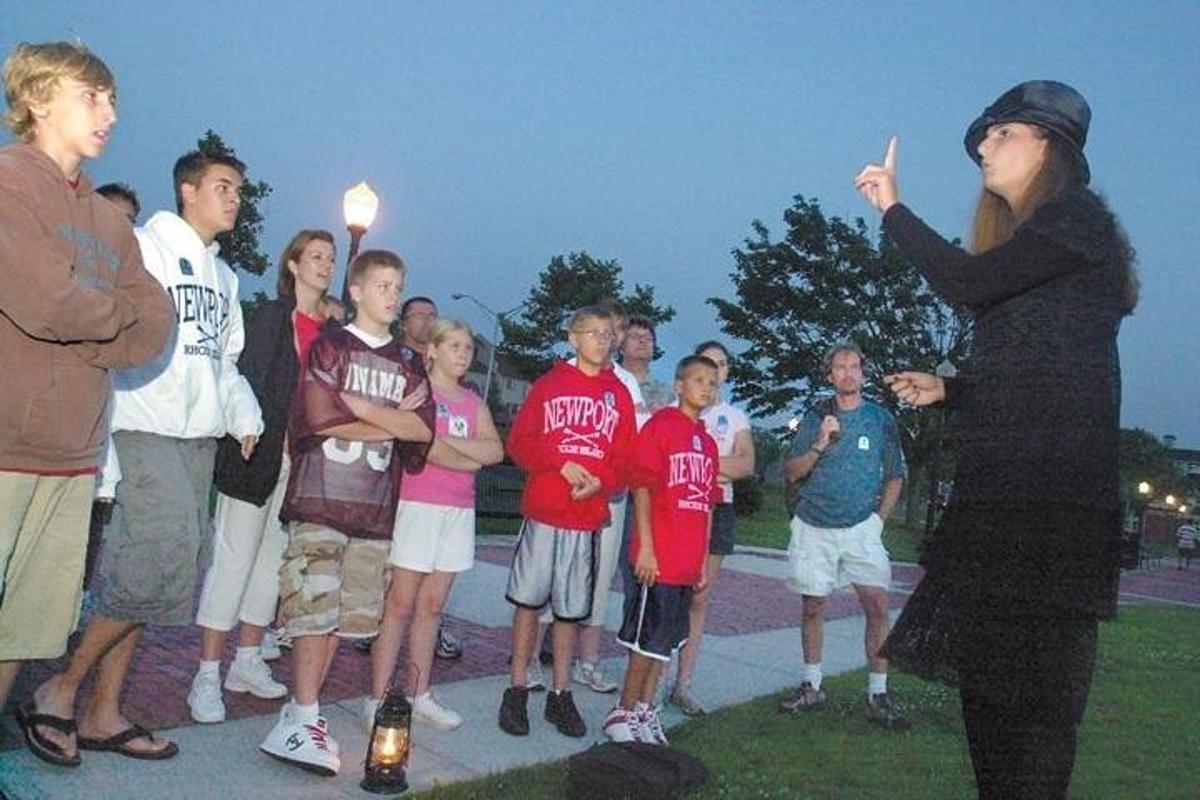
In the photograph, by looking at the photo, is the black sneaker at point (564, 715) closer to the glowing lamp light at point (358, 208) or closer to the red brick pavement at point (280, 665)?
the red brick pavement at point (280, 665)

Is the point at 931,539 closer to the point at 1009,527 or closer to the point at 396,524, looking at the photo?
the point at 1009,527

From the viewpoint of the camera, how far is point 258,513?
14.4 feet

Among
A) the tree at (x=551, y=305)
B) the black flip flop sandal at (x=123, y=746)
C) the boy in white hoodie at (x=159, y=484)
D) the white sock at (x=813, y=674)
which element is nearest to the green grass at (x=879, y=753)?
the white sock at (x=813, y=674)

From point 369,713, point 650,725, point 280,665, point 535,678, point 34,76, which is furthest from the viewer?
point 535,678

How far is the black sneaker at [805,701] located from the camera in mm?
5410

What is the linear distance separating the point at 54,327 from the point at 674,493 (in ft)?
9.46

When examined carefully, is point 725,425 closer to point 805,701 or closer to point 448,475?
point 805,701

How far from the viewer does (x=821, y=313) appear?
3494 centimetres

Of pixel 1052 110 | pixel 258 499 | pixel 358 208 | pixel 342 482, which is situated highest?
pixel 358 208

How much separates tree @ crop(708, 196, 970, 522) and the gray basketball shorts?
29737 millimetres

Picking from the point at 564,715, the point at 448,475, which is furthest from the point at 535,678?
the point at 448,475

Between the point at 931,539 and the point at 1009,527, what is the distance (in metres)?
0.23

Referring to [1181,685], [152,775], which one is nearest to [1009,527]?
[152,775]

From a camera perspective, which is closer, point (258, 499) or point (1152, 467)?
point (258, 499)
